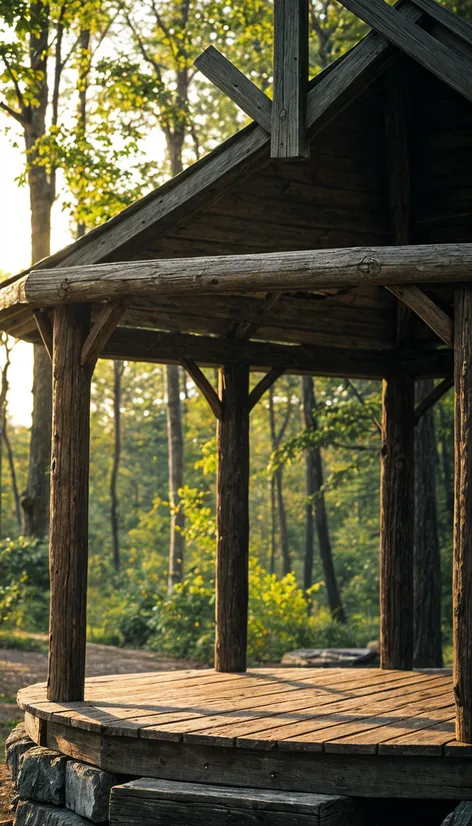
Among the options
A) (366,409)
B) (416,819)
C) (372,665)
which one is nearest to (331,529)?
(366,409)

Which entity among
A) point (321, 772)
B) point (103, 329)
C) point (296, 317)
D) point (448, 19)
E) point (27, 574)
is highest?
point (448, 19)

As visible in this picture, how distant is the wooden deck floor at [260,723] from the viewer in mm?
5844

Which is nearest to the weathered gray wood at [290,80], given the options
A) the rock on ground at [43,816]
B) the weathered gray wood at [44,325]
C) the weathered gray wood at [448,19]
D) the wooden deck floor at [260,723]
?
the weathered gray wood at [448,19]

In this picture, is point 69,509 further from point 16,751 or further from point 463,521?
point 463,521

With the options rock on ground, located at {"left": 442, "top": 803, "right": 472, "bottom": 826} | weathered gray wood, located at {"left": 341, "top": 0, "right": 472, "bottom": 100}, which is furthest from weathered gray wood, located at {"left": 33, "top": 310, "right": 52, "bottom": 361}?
rock on ground, located at {"left": 442, "top": 803, "right": 472, "bottom": 826}

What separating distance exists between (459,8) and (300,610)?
437 inches

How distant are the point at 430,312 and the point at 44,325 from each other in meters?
3.13

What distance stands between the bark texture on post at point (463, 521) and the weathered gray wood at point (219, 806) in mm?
932

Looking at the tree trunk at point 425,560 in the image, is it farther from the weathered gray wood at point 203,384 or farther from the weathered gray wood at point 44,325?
the weathered gray wood at point 44,325

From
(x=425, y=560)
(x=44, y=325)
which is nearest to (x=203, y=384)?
(x=44, y=325)

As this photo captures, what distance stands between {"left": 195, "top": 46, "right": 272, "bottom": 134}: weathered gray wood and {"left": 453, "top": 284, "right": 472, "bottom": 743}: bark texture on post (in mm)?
1943

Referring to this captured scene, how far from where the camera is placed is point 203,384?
29.5 feet

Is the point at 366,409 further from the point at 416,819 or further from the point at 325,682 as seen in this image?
the point at 416,819

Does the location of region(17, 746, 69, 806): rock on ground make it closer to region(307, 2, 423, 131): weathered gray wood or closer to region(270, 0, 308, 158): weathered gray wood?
region(270, 0, 308, 158): weathered gray wood
